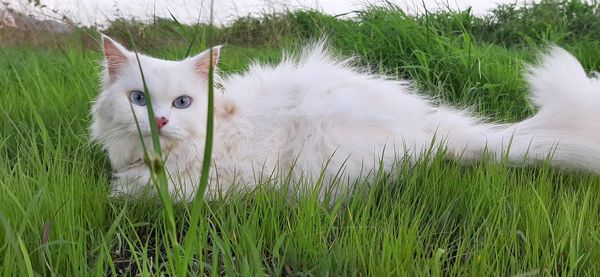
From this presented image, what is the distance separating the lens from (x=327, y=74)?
2.25 metres

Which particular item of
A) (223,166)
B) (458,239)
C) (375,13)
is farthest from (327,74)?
(375,13)

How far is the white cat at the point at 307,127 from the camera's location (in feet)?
6.38

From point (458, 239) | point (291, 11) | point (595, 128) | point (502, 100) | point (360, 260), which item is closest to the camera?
point (360, 260)

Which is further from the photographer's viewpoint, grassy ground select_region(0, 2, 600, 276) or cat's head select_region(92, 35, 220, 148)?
cat's head select_region(92, 35, 220, 148)

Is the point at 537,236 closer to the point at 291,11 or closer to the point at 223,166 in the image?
the point at 223,166

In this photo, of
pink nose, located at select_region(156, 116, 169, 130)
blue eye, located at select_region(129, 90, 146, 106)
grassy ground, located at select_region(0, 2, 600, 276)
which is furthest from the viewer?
blue eye, located at select_region(129, 90, 146, 106)

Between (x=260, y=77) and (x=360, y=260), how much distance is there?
1.18m

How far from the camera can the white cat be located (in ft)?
6.38

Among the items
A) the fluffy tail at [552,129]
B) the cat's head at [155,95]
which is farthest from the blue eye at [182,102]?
the fluffy tail at [552,129]

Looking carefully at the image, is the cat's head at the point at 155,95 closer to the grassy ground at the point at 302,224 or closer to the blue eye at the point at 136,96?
the blue eye at the point at 136,96

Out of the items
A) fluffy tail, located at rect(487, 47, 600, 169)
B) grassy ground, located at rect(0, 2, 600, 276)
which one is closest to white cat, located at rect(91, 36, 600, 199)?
fluffy tail, located at rect(487, 47, 600, 169)

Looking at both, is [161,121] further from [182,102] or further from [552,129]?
[552,129]

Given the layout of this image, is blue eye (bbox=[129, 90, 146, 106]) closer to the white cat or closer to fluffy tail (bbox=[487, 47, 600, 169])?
the white cat

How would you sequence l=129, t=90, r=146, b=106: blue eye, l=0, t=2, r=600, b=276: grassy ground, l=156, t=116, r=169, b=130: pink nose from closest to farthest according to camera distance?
1. l=0, t=2, r=600, b=276: grassy ground
2. l=156, t=116, r=169, b=130: pink nose
3. l=129, t=90, r=146, b=106: blue eye
